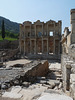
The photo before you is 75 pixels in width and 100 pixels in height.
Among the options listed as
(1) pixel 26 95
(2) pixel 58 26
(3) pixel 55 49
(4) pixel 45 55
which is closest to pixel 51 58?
(4) pixel 45 55

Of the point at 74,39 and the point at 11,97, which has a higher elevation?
the point at 74,39

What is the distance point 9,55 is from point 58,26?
48.1 ft

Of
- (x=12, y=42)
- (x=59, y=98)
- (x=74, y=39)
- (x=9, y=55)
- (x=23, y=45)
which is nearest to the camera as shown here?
(x=59, y=98)

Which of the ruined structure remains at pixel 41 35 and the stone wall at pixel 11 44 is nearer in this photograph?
the ruined structure remains at pixel 41 35

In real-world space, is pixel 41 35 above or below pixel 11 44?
above

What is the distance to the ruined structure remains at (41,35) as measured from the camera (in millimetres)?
29538

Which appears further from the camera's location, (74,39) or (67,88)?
(74,39)

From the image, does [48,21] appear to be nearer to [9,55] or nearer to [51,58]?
[51,58]

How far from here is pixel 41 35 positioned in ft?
101

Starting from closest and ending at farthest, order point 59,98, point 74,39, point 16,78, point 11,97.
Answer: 1. point 59,98
2. point 11,97
3. point 16,78
4. point 74,39

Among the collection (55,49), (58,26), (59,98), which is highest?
(58,26)

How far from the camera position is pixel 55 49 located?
100 feet

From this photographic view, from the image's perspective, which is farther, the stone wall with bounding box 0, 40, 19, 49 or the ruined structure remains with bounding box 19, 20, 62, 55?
the stone wall with bounding box 0, 40, 19, 49

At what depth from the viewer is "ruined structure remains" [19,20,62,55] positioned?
2954cm
